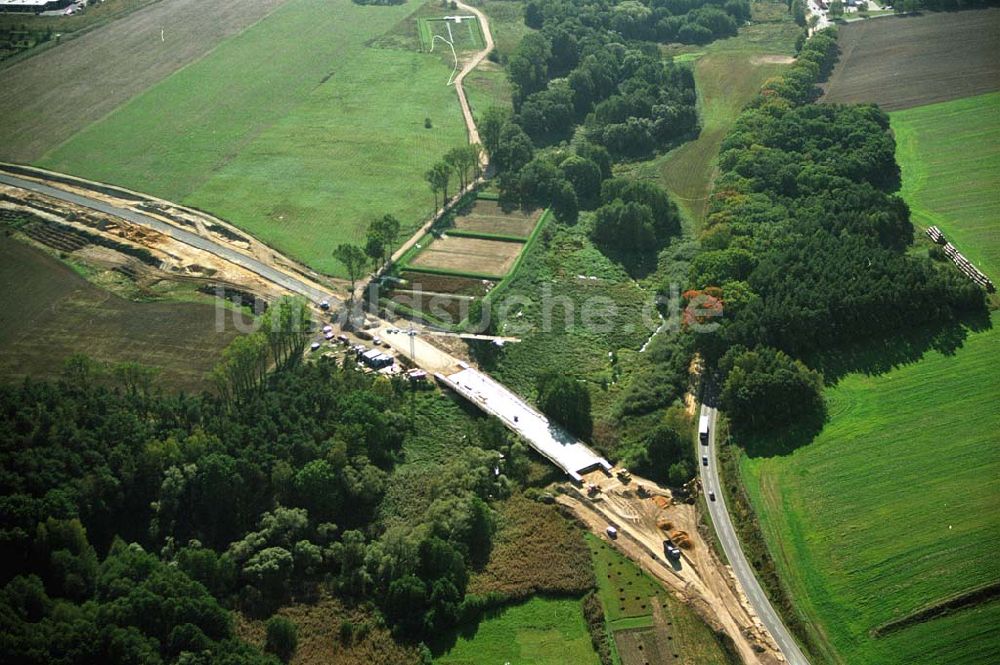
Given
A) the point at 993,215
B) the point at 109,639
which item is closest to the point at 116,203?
the point at 109,639

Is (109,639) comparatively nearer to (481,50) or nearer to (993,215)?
(993,215)

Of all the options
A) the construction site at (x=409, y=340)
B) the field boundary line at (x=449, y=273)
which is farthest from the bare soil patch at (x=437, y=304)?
the field boundary line at (x=449, y=273)

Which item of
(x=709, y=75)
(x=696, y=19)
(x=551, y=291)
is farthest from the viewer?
(x=696, y=19)

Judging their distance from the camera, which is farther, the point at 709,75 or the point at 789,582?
the point at 709,75

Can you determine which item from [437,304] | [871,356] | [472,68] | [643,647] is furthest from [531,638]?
[472,68]

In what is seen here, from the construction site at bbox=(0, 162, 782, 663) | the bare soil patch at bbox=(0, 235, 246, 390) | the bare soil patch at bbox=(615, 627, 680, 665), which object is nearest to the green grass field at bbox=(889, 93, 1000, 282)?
the construction site at bbox=(0, 162, 782, 663)

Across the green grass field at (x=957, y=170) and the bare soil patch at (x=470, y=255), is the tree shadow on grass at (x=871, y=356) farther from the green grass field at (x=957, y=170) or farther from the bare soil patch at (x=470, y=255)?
the bare soil patch at (x=470, y=255)
